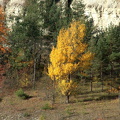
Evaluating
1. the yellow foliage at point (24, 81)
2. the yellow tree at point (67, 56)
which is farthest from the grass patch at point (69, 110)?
the yellow foliage at point (24, 81)

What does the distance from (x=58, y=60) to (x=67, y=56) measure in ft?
4.01

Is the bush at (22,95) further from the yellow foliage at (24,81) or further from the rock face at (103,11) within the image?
the rock face at (103,11)

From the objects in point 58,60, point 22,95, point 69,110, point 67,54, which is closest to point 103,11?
point 67,54

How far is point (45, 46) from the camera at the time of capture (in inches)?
1503

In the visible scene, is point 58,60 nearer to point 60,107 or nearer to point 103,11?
point 60,107

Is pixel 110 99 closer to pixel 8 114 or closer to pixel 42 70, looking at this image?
pixel 8 114

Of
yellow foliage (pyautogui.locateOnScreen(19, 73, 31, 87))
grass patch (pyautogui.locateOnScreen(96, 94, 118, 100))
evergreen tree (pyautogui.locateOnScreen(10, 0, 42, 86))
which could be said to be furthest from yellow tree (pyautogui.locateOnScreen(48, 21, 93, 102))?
yellow foliage (pyautogui.locateOnScreen(19, 73, 31, 87))

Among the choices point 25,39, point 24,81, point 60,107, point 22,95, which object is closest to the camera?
point 60,107

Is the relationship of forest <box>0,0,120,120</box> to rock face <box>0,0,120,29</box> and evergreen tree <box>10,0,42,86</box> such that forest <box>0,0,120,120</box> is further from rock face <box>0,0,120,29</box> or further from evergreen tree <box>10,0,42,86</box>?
rock face <box>0,0,120,29</box>

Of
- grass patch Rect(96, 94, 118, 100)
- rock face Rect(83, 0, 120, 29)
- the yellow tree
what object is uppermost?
rock face Rect(83, 0, 120, 29)

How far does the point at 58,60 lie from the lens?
21828mm

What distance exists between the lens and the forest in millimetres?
22297

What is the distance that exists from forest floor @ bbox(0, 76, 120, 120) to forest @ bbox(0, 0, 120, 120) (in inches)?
4.1

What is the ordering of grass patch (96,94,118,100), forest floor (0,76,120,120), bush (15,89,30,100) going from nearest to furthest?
1. forest floor (0,76,120,120)
2. grass patch (96,94,118,100)
3. bush (15,89,30,100)
